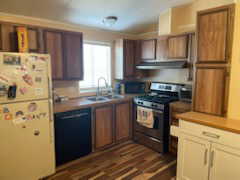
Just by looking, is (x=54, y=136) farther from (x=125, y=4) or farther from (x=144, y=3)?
(x=144, y=3)

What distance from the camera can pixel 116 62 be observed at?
3990mm

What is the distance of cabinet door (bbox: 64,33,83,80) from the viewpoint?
2.93 m

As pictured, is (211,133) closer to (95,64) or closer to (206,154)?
(206,154)

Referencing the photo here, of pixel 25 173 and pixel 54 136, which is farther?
pixel 54 136

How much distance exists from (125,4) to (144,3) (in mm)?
332

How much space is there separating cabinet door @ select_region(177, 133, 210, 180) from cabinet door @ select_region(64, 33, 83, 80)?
2.02 metres

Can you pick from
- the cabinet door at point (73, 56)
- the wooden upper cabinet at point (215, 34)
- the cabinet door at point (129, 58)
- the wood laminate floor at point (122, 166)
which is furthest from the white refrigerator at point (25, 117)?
the wooden upper cabinet at point (215, 34)

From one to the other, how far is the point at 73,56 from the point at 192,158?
7.94ft

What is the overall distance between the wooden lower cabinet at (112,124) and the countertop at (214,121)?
1.44m

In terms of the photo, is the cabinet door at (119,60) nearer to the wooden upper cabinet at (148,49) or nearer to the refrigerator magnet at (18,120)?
the wooden upper cabinet at (148,49)

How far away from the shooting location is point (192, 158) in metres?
2.11

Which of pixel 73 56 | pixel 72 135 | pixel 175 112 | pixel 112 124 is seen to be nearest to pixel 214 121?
pixel 175 112

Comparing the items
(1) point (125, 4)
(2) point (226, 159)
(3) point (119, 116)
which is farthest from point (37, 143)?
(1) point (125, 4)

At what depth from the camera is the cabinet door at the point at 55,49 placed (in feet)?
8.90
